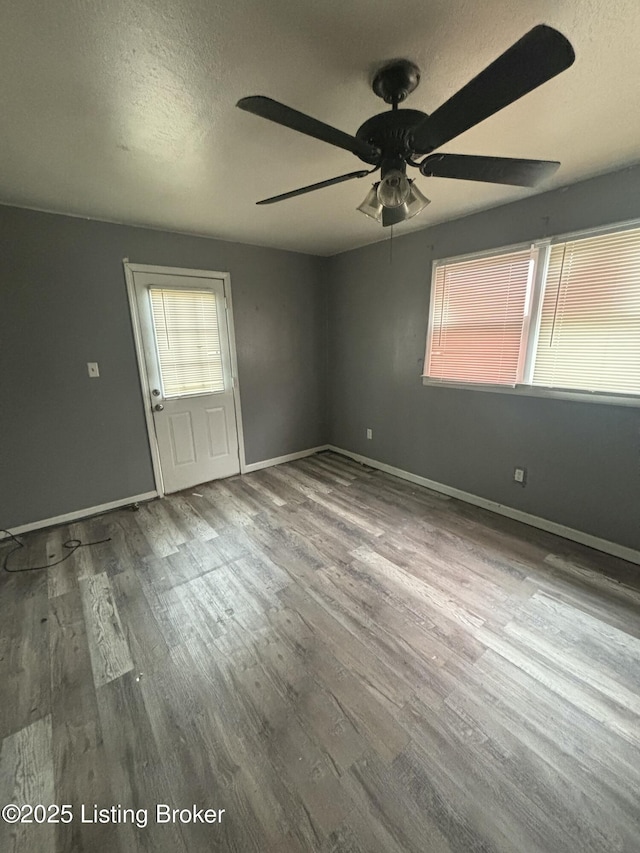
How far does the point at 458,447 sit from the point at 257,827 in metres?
→ 2.74

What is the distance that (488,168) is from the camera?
1304 millimetres

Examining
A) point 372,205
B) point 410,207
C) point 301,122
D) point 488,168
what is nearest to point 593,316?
point 488,168

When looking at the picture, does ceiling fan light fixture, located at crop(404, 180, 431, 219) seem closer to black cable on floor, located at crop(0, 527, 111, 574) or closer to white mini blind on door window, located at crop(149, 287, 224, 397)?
white mini blind on door window, located at crop(149, 287, 224, 397)

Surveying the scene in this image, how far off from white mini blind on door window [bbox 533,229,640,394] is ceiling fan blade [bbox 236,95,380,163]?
1.79 m

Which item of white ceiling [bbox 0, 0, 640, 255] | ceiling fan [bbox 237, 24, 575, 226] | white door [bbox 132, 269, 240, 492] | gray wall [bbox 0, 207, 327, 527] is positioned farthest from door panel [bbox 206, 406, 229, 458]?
ceiling fan [bbox 237, 24, 575, 226]

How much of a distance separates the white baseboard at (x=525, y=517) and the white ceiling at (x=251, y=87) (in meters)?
2.37

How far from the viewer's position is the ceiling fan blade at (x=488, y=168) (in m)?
1.26

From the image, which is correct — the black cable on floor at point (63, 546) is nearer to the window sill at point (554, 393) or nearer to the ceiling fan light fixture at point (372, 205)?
the ceiling fan light fixture at point (372, 205)

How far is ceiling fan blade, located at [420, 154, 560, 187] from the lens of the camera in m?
1.26

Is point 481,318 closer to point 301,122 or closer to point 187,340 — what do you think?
point 301,122

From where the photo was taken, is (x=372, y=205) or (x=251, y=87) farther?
(x=372, y=205)

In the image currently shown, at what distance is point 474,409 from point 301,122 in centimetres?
248

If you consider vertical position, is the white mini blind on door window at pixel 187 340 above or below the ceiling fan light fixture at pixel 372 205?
below

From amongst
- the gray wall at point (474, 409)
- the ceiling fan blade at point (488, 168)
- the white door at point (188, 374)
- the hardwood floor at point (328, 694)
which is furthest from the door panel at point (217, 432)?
the ceiling fan blade at point (488, 168)
